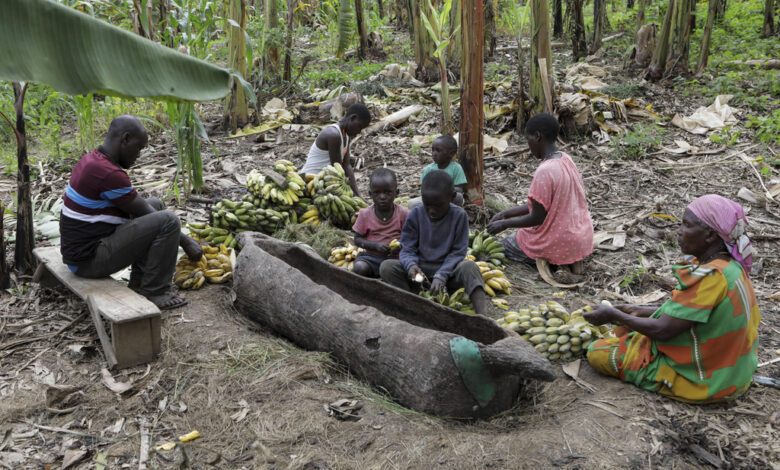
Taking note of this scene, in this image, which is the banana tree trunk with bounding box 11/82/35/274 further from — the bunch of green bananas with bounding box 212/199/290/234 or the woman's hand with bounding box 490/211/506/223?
the woman's hand with bounding box 490/211/506/223

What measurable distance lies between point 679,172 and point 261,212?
17.4 ft

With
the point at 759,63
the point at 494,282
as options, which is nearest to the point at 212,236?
the point at 494,282

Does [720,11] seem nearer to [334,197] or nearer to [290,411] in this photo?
[334,197]

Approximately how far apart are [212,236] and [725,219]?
4471mm

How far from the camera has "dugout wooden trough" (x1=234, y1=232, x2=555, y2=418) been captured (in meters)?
3.01

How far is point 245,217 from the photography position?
571 cm

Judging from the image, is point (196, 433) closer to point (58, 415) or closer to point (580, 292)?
point (58, 415)

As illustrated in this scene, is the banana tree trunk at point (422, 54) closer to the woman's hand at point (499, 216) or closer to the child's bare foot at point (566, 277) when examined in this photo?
the woman's hand at point (499, 216)

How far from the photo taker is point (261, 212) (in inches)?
230

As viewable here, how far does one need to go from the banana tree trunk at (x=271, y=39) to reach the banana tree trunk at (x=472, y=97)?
227 inches

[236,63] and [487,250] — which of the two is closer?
[487,250]

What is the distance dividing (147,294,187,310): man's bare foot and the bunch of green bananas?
1.37 meters

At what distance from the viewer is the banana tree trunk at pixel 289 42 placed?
10.6 metres

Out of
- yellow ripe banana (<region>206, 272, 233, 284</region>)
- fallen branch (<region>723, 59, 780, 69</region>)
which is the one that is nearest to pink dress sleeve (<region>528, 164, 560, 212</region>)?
yellow ripe banana (<region>206, 272, 233, 284</region>)
